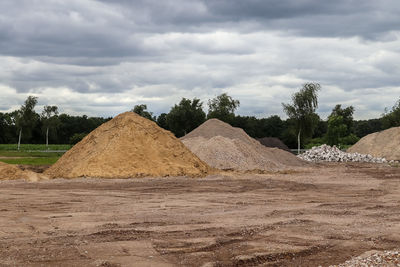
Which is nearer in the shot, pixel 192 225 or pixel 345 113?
pixel 192 225

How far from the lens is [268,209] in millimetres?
14500

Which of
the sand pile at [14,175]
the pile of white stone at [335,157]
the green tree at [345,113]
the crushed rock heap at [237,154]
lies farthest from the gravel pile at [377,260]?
the green tree at [345,113]

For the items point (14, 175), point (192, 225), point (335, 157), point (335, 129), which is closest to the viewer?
point (192, 225)

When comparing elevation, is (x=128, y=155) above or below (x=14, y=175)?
above

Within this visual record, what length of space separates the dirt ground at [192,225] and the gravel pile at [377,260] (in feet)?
1.66

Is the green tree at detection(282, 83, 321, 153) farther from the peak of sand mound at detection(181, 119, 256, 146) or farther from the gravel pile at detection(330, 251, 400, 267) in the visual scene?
the gravel pile at detection(330, 251, 400, 267)

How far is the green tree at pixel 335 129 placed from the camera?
2411 inches

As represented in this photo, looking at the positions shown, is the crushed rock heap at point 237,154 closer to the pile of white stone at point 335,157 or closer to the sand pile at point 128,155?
the sand pile at point 128,155

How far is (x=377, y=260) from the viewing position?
25.8 feet

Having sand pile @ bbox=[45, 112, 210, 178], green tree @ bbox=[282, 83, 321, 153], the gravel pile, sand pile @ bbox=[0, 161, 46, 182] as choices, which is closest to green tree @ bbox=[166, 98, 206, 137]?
green tree @ bbox=[282, 83, 321, 153]

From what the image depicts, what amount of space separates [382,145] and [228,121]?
22696 mm

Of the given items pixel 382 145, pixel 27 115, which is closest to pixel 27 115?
pixel 27 115

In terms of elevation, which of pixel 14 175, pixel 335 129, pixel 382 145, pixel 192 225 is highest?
pixel 335 129

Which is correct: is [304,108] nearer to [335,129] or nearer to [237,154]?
[335,129]
